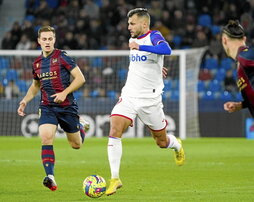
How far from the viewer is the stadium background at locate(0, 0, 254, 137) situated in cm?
2120

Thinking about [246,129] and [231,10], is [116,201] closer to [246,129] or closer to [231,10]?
[246,129]

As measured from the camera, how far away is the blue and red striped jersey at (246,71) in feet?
23.7

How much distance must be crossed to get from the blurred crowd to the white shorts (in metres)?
13.7

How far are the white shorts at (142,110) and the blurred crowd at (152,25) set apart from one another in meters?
13.7

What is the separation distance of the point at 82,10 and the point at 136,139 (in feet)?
24.3

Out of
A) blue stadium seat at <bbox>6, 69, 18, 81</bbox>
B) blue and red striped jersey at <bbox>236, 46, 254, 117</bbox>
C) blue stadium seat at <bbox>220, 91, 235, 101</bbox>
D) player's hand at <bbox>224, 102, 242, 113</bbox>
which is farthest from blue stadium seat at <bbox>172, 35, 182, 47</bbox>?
blue and red striped jersey at <bbox>236, 46, 254, 117</bbox>

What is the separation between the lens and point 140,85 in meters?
9.49

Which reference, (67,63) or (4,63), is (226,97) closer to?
(4,63)

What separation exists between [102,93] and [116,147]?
40.9ft

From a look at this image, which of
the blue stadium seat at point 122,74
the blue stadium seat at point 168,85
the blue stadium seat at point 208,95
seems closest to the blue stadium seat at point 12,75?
the blue stadium seat at point 122,74

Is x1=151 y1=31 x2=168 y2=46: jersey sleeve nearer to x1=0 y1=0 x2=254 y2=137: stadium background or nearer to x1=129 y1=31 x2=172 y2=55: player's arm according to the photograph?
x1=129 y1=31 x2=172 y2=55: player's arm

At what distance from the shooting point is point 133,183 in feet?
34.0

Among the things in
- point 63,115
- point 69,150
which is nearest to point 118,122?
point 63,115

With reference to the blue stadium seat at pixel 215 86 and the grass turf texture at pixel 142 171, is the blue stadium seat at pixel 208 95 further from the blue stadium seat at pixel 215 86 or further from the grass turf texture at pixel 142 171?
the grass turf texture at pixel 142 171
